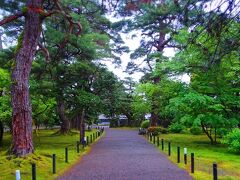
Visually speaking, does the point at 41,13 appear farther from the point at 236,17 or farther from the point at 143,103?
the point at 143,103

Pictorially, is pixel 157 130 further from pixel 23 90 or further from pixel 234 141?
pixel 23 90

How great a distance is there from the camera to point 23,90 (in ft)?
61.2

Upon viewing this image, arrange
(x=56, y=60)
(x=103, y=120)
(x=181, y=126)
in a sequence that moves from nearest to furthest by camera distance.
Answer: (x=56, y=60)
(x=181, y=126)
(x=103, y=120)

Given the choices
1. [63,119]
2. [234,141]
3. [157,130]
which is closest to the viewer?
[234,141]

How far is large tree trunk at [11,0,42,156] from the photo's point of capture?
18422mm

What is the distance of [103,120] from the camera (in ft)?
392

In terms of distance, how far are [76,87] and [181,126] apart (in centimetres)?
923

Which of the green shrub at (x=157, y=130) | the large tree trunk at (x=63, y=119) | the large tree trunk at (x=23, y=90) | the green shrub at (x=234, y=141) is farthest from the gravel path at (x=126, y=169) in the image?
the green shrub at (x=157, y=130)

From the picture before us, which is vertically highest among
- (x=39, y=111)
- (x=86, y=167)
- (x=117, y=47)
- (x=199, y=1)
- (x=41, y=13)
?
(x=117, y=47)

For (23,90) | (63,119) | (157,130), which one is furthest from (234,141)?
(63,119)

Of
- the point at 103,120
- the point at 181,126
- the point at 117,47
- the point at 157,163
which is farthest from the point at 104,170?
the point at 103,120

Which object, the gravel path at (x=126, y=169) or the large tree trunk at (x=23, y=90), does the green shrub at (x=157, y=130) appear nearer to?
the gravel path at (x=126, y=169)

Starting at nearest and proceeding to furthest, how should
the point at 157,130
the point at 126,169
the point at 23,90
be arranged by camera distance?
1. the point at 126,169
2. the point at 23,90
3. the point at 157,130

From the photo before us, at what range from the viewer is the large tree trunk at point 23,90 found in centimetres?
1842
